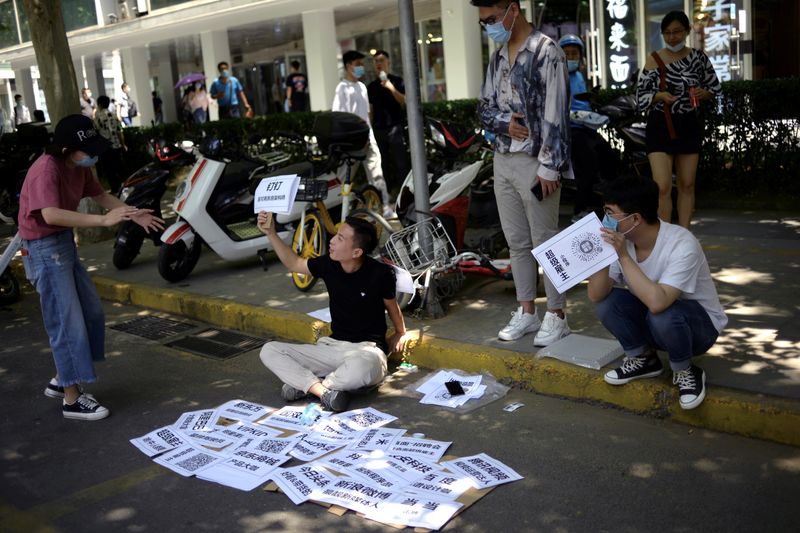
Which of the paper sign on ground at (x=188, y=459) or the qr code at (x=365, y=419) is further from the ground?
the paper sign on ground at (x=188, y=459)

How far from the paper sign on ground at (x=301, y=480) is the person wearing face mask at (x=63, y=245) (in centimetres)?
160

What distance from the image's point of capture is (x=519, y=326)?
5.54 m

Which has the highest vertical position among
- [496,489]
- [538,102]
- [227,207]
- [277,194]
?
[538,102]

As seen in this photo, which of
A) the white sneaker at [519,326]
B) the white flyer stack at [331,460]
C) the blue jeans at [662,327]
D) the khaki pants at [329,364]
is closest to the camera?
the white flyer stack at [331,460]

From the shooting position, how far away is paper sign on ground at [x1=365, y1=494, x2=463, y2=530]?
3.60m

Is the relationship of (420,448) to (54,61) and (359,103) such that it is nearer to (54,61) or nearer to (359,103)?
(359,103)

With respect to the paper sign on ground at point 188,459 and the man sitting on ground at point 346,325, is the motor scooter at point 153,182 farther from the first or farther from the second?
the paper sign on ground at point 188,459

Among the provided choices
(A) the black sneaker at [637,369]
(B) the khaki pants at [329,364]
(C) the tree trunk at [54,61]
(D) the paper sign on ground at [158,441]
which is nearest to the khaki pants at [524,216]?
(A) the black sneaker at [637,369]

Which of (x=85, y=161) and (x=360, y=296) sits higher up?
(x=85, y=161)

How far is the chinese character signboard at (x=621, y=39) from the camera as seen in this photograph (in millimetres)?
15859

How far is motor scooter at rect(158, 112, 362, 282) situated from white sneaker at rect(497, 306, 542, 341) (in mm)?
2841

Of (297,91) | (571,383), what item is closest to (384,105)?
(571,383)

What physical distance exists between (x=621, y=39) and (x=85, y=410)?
13.2m

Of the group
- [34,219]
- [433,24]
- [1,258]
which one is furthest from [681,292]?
[433,24]
